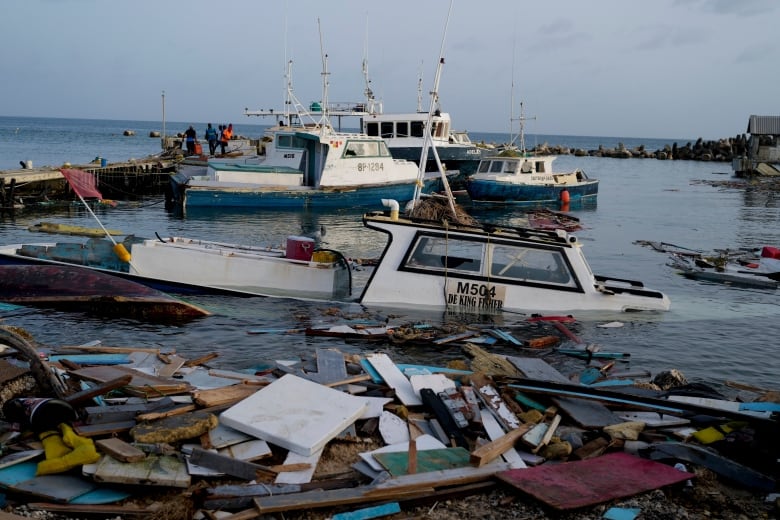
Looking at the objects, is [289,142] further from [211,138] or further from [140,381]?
[140,381]

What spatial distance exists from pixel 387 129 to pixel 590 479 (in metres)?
37.0

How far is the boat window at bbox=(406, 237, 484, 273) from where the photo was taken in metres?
11.7

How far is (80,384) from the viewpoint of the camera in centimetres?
733

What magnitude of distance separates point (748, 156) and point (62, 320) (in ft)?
209

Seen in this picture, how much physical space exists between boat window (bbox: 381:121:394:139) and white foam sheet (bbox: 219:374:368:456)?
35.3 m

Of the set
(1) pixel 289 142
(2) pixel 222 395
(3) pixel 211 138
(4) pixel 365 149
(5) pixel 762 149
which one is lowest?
(2) pixel 222 395

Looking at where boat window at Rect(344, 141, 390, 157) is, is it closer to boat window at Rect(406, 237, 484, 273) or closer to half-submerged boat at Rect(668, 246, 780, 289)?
half-submerged boat at Rect(668, 246, 780, 289)

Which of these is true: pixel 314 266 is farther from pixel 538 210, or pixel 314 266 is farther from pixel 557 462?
pixel 538 210

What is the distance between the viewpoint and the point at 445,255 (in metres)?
11.8

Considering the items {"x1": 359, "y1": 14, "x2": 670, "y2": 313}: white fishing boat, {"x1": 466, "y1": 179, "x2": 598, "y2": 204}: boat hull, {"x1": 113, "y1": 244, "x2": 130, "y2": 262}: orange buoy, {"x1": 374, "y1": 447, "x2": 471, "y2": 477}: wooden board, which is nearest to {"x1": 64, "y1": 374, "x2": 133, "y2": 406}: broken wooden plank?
{"x1": 374, "y1": 447, "x2": 471, "y2": 477}: wooden board

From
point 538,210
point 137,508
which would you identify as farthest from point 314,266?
point 538,210

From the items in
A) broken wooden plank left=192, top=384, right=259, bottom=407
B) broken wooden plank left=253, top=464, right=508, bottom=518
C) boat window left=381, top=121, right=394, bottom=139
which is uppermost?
boat window left=381, top=121, right=394, bottom=139

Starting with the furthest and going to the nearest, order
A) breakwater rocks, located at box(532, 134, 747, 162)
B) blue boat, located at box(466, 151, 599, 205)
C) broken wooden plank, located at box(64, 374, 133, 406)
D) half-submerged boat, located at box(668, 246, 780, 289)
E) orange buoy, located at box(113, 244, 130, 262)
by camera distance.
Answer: breakwater rocks, located at box(532, 134, 747, 162) → blue boat, located at box(466, 151, 599, 205) → half-submerged boat, located at box(668, 246, 780, 289) → orange buoy, located at box(113, 244, 130, 262) → broken wooden plank, located at box(64, 374, 133, 406)

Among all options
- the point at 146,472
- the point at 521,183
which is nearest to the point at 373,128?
the point at 521,183
